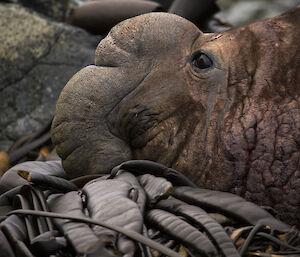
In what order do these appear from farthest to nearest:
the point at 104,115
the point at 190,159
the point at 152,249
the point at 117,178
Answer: the point at 104,115
the point at 190,159
the point at 117,178
the point at 152,249

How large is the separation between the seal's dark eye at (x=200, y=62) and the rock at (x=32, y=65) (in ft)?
5.82

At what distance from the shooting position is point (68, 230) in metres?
1.10

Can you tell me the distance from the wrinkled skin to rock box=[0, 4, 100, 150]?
164 cm

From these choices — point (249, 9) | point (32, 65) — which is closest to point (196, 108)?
point (32, 65)

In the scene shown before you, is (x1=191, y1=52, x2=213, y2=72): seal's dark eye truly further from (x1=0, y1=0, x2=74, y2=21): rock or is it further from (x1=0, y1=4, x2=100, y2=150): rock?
(x1=0, y1=0, x2=74, y2=21): rock

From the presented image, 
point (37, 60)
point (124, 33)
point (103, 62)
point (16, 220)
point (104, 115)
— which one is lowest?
point (37, 60)

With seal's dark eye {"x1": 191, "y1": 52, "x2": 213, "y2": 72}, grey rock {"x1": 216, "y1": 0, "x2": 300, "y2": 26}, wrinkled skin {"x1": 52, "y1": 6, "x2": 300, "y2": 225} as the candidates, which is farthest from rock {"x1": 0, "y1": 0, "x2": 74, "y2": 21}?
seal's dark eye {"x1": 191, "y1": 52, "x2": 213, "y2": 72}

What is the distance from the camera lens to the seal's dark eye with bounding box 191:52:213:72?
1.57 meters

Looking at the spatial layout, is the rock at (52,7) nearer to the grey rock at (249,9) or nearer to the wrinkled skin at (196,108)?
the grey rock at (249,9)

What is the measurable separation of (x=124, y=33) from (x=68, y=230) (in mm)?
746

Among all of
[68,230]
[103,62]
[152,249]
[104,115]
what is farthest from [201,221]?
[103,62]

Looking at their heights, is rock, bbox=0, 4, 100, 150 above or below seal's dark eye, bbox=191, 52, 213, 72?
below

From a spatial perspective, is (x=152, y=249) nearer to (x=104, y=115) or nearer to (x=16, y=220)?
(x=16, y=220)

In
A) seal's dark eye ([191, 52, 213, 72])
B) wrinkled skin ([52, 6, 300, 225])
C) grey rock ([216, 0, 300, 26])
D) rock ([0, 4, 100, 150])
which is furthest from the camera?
grey rock ([216, 0, 300, 26])
